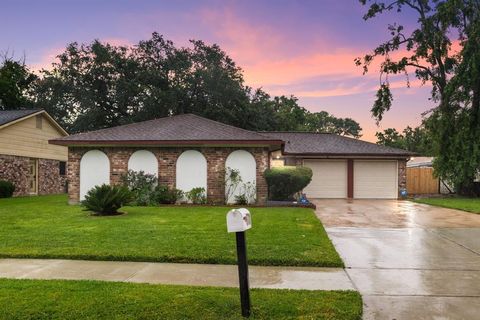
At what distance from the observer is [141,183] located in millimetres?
17062

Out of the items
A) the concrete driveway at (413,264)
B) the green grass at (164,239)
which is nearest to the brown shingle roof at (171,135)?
the green grass at (164,239)

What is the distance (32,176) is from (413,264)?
Answer: 24795 millimetres

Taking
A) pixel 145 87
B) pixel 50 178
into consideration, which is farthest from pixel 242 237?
pixel 145 87

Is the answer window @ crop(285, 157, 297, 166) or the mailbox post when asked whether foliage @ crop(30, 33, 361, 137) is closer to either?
window @ crop(285, 157, 297, 166)

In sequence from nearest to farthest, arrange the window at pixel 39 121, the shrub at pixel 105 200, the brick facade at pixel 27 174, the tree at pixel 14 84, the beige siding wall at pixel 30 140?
the shrub at pixel 105 200, the beige siding wall at pixel 30 140, the brick facade at pixel 27 174, the window at pixel 39 121, the tree at pixel 14 84

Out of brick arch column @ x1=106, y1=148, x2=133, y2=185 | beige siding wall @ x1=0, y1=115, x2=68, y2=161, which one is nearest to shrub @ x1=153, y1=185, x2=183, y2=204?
brick arch column @ x1=106, y1=148, x2=133, y2=185

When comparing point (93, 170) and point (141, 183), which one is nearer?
point (141, 183)

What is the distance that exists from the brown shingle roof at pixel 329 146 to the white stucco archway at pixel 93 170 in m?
10.2

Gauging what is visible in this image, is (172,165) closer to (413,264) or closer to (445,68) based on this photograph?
(413,264)

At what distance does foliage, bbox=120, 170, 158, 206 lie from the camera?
657 inches

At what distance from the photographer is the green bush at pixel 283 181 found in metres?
17.0

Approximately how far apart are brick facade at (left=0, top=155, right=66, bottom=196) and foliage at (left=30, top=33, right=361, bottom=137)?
275 inches

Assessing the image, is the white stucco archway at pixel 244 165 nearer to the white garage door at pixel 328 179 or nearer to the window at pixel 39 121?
the white garage door at pixel 328 179

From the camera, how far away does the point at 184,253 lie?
715cm
